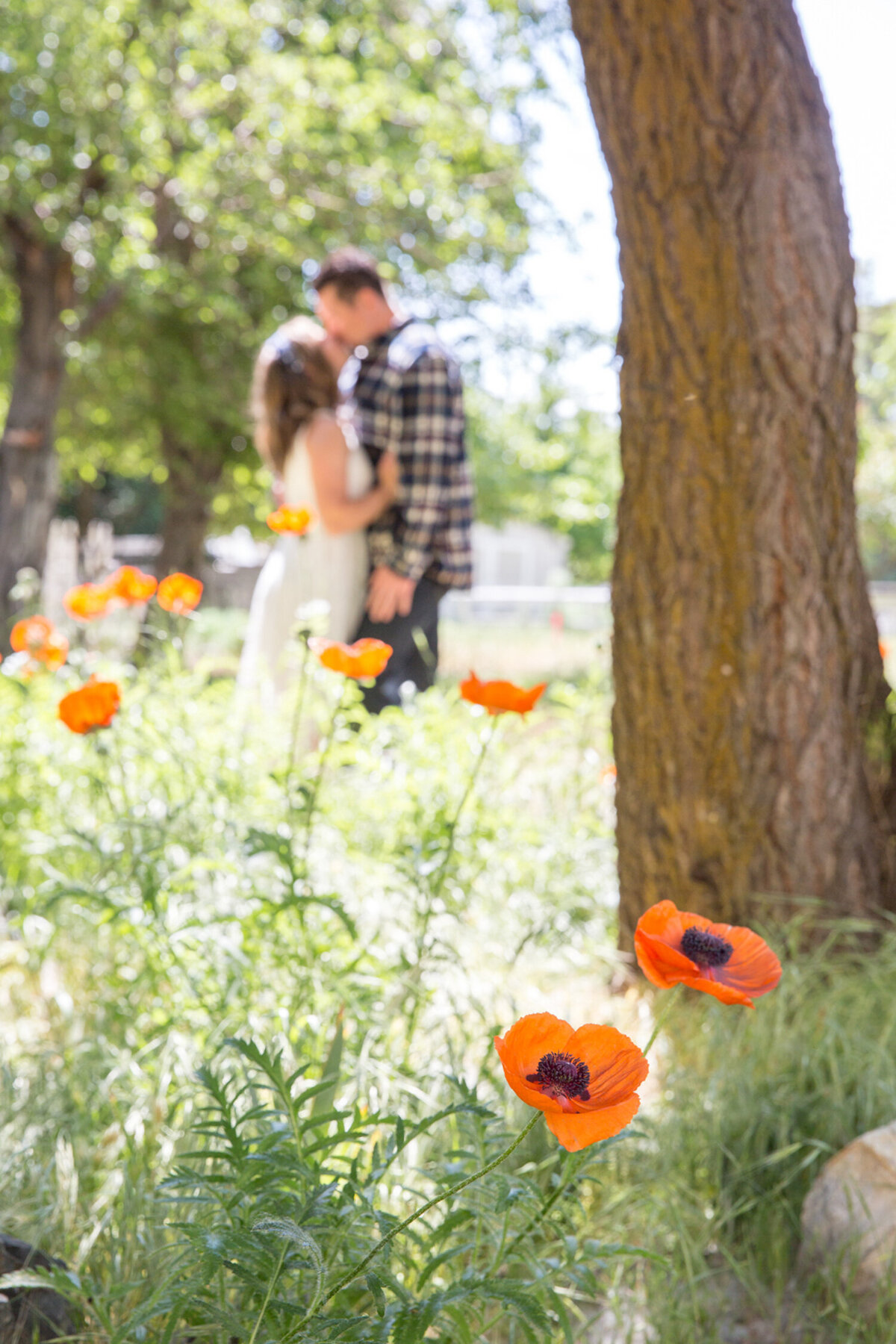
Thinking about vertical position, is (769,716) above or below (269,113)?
below

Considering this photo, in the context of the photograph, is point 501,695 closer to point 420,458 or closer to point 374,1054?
point 374,1054

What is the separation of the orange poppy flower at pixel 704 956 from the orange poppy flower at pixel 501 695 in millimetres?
521

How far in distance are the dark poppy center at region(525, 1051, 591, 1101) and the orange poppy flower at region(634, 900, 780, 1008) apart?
0.13 meters

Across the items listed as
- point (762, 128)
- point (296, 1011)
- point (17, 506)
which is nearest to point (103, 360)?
point (17, 506)

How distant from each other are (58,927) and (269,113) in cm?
693

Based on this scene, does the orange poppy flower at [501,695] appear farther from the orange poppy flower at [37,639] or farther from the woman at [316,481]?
the woman at [316,481]

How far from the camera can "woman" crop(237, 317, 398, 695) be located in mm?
3465

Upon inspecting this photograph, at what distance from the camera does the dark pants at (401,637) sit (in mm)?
3482

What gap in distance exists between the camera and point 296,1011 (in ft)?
5.01

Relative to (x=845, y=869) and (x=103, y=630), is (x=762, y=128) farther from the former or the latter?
(x=103, y=630)

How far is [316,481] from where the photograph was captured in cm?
345

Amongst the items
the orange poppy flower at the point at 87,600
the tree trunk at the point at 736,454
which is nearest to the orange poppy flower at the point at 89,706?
the orange poppy flower at the point at 87,600

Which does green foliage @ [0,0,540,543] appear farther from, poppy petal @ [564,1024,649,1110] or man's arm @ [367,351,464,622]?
poppy petal @ [564,1024,649,1110]

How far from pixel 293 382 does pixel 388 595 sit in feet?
2.79
